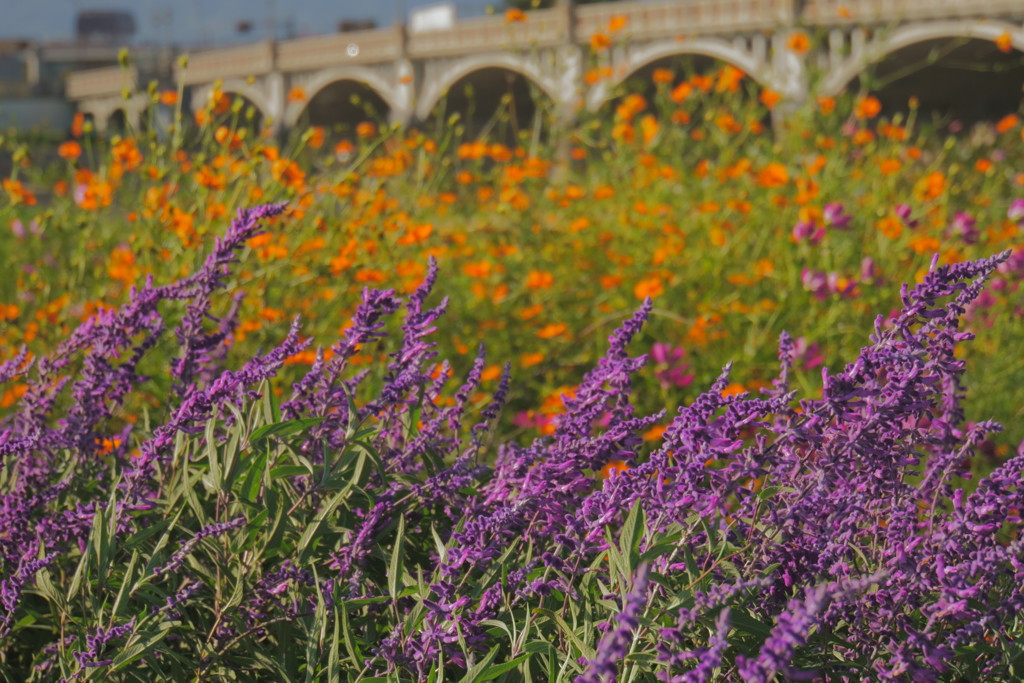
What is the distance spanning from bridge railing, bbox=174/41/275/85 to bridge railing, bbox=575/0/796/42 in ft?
40.5

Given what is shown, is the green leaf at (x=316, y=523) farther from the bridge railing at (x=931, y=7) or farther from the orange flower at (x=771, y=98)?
the bridge railing at (x=931, y=7)

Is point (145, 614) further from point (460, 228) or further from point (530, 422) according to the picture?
point (460, 228)

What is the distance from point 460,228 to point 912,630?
156 inches

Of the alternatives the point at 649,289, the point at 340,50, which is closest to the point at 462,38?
the point at 340,50

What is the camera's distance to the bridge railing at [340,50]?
95.7 feet

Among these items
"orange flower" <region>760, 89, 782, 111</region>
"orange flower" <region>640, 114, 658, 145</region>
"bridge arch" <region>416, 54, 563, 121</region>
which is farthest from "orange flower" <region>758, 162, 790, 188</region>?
"bridge arch" <region>416, 54, 563, 121</region>

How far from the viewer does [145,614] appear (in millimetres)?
1332

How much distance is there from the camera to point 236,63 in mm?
34719

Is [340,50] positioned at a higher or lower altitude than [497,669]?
higher

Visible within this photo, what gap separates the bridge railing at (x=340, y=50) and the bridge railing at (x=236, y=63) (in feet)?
1.62

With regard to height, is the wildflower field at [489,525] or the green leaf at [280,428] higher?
the green leaf at [280,428]

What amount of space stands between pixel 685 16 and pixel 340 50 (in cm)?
1179

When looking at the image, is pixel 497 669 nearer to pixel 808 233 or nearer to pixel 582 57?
pixel 808 233

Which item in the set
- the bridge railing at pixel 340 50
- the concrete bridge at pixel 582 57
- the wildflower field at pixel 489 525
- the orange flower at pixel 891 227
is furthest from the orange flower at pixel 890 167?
the bridge railing at pixel 340 50
